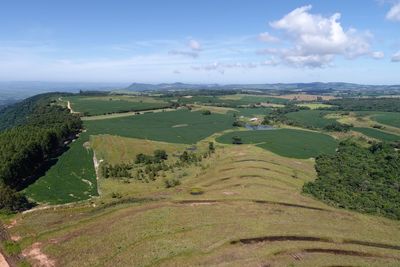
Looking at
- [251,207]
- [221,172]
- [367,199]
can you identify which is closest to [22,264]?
[251,207]

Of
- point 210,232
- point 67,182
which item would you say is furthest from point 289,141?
point 210,232

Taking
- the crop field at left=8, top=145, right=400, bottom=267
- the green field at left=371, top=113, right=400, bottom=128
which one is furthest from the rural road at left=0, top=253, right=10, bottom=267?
the green field at left=371, top=113, right=400, bottom=128

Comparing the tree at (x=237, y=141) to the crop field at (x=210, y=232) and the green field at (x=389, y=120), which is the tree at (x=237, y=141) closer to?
the crop field at (x=210, y=232)

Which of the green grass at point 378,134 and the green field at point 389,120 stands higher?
the green field at point 389,120

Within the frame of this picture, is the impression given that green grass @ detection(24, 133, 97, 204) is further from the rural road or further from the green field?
the green field

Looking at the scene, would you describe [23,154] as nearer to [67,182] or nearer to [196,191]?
[67,182]

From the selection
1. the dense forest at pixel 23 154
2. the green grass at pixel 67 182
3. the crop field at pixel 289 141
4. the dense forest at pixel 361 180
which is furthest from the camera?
the crop field at pixel 289 141

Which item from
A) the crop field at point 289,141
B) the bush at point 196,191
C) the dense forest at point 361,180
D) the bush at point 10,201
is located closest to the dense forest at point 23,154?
the bush at point 10,201
